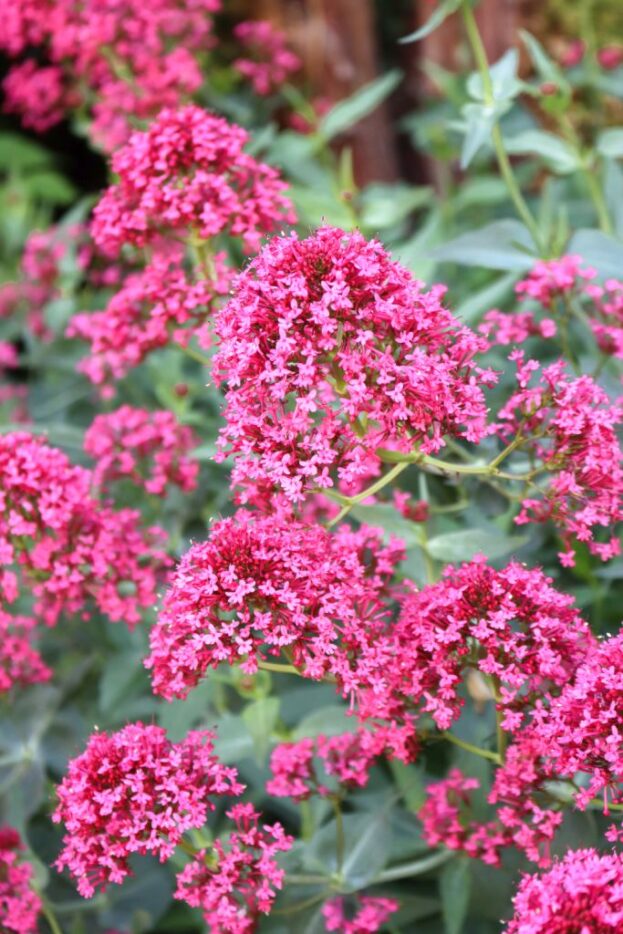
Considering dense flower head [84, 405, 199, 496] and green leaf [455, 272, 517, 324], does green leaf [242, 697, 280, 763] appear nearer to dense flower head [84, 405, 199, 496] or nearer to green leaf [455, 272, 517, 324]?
dense flower head [84, 405, 199, 496]

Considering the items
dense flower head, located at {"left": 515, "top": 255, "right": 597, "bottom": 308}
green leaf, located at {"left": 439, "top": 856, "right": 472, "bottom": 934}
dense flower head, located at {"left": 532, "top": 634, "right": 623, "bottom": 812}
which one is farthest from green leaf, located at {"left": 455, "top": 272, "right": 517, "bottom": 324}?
dense flower head, located at {"left": 532, "top": 634, "right": 623, "bottom": 812}

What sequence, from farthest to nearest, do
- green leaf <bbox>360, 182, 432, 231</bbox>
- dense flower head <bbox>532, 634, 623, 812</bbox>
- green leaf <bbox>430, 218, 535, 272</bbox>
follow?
green leaf <bbox>360, 182, 432, 231</bbox>, green leaf <bbox>430, 218, 535, 272</bbox>, dense flower head <bbox>532, 634, 623, 812</bbox>

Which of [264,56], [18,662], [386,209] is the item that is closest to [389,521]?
[18,662]

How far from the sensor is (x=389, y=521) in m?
2.09

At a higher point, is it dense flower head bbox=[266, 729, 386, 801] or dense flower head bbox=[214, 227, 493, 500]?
dense flower head bbox=[214, 227, 493, 500]

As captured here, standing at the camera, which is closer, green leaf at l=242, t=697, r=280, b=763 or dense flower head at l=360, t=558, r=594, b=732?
dense flower head at l=360, t=558, r=594, b=732

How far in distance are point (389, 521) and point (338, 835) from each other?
0.54 metres

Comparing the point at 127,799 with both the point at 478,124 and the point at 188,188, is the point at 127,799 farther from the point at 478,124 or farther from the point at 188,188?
the point at 478,124

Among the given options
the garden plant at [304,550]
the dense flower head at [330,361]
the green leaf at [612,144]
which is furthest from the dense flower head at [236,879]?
the green leaf at [612,144]

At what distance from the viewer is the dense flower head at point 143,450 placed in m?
2.49

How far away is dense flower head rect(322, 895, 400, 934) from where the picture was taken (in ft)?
6.22

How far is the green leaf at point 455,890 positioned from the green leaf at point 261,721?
396 mm

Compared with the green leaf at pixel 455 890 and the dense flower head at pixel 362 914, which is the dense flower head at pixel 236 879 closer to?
the dense flower head at pixel 362 914

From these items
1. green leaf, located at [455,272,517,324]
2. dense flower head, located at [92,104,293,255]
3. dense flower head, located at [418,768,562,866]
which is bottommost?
dense flower head, located at [418,768,562,866]
